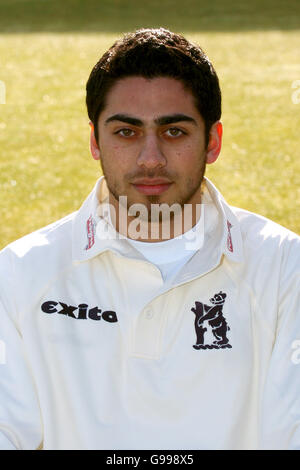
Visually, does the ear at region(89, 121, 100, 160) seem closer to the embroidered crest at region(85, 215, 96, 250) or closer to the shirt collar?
the shirt collar

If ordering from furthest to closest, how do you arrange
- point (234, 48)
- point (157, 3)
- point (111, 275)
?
point (157, 3), point (234, 48), point (111, 275)

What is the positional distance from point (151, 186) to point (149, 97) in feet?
0.92

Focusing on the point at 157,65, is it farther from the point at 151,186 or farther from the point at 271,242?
the point at 271,242

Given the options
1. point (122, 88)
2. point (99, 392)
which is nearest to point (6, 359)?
point (99, 392)

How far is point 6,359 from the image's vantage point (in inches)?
86.5

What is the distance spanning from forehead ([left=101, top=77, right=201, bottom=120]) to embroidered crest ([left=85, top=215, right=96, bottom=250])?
14.0 inches

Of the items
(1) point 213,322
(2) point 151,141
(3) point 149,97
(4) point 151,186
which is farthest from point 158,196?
(1) point 213,322

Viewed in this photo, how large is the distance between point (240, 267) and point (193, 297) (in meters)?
0.18

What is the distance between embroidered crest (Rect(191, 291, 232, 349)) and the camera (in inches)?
87.6

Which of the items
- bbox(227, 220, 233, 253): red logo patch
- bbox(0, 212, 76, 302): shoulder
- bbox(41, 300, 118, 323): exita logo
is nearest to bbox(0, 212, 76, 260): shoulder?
bbox(0, 212, 76, 302): shoulder

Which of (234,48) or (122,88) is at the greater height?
(234,48)

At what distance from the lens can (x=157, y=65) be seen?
7.56ft
